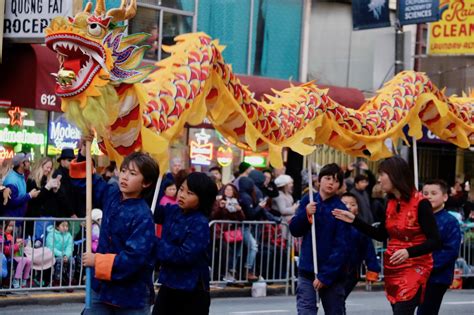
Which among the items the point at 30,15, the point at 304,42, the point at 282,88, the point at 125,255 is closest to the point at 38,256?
the point at 30,15

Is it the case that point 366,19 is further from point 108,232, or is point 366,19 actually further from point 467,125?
point 108,232

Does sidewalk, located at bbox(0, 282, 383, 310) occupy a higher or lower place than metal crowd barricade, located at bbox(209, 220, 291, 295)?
lower

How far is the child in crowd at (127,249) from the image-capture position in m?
7.22

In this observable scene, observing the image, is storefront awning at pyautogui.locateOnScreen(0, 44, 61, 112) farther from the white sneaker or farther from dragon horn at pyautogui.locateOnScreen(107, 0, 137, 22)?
dragon horn at pyautogui.locateOnScreen(107, 0, 137, 22)

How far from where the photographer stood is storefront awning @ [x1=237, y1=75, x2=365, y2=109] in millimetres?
22188

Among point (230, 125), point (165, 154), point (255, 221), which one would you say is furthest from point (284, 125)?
point (255, 221)

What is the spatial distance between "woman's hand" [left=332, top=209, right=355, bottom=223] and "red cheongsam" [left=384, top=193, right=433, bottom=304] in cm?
33

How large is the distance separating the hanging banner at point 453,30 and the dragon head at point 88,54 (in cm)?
1593

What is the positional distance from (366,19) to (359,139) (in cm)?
1204

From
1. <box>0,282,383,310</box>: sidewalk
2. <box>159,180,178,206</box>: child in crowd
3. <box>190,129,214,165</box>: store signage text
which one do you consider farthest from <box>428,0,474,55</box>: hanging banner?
<box>159,180,178,206</box>: child in crowd

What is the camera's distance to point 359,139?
488 inches

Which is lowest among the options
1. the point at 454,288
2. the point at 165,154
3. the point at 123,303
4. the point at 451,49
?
the point at 454,288

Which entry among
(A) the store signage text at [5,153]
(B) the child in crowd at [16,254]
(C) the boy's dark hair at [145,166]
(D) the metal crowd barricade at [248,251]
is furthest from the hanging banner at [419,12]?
(C) the boy's dark hair at [145,166]

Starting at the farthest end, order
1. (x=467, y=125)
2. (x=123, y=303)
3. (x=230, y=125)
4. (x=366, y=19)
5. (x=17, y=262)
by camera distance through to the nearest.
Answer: (x=366, y=19) < (x=17, y=262) < (x=467, y=125) < (x=230, y=125) < (x=123, y=303)
